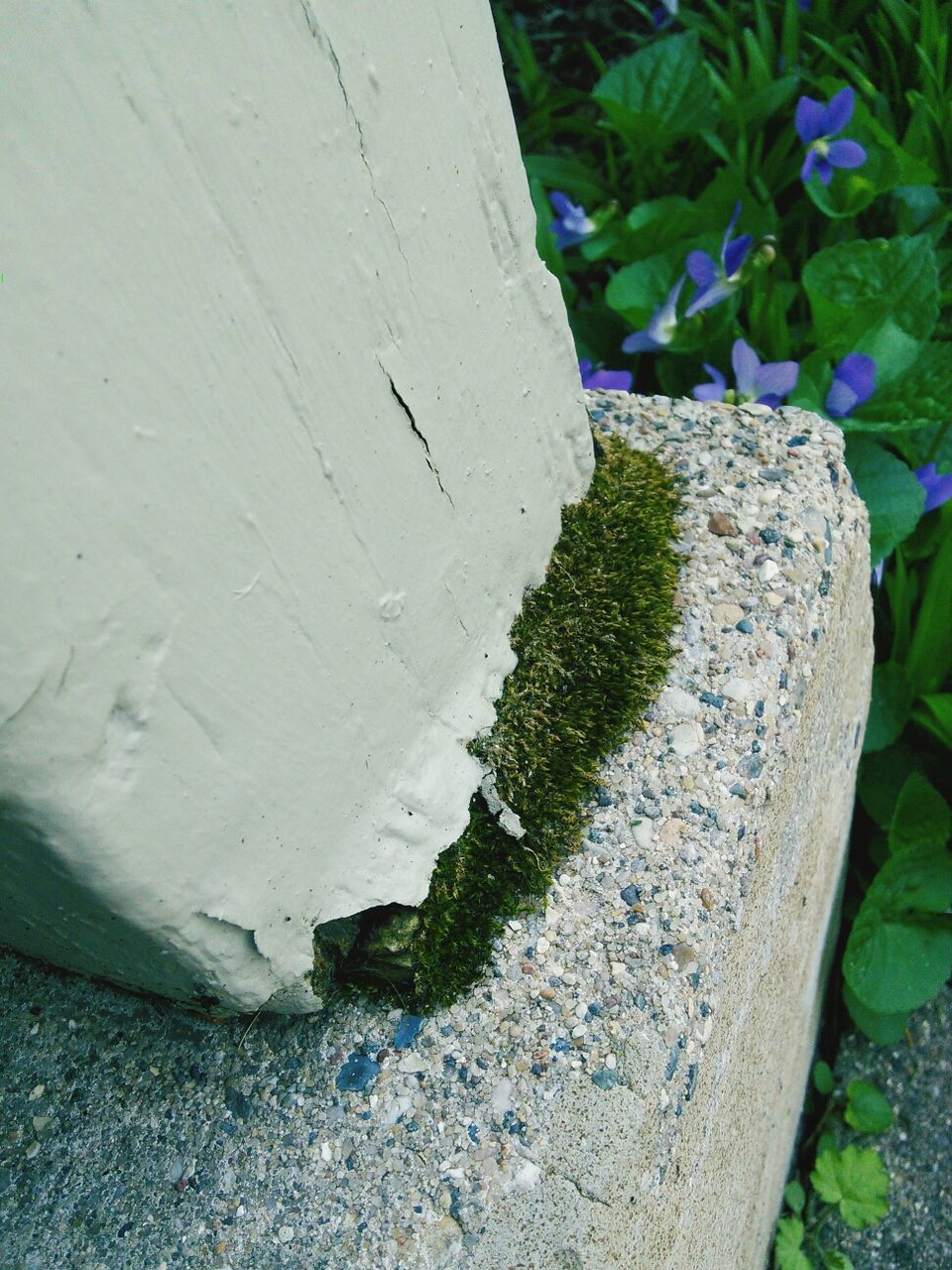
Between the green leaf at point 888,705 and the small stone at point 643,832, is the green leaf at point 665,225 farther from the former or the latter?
the small stone at point 643,832

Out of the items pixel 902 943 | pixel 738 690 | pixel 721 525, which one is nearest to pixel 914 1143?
pixel 902 943

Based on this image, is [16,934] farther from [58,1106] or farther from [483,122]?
[483,122]

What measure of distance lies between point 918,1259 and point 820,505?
1.24 m

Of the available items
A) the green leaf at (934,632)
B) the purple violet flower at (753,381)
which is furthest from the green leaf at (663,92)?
the green leaf at (934,632)

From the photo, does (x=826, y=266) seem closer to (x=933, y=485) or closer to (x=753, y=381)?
(x=753, y=381)

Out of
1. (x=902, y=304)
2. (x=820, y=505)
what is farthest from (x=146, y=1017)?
(x=902, y=304)

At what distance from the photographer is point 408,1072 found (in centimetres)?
94

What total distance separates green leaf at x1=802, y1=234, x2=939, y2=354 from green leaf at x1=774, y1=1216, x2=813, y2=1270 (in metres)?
1.47

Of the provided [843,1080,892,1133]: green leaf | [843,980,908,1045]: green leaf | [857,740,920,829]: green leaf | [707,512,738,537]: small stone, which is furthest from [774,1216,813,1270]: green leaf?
[707,512,738,537]: small stone

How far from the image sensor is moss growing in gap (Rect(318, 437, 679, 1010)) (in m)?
0.98

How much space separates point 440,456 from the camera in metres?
0.92

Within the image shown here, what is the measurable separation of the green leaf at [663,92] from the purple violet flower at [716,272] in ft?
1.48

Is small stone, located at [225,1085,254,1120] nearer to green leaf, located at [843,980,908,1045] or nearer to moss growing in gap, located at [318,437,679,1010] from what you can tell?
moss growing in gap, located at [318,437,679,1010]

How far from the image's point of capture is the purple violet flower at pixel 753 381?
1671 mm
